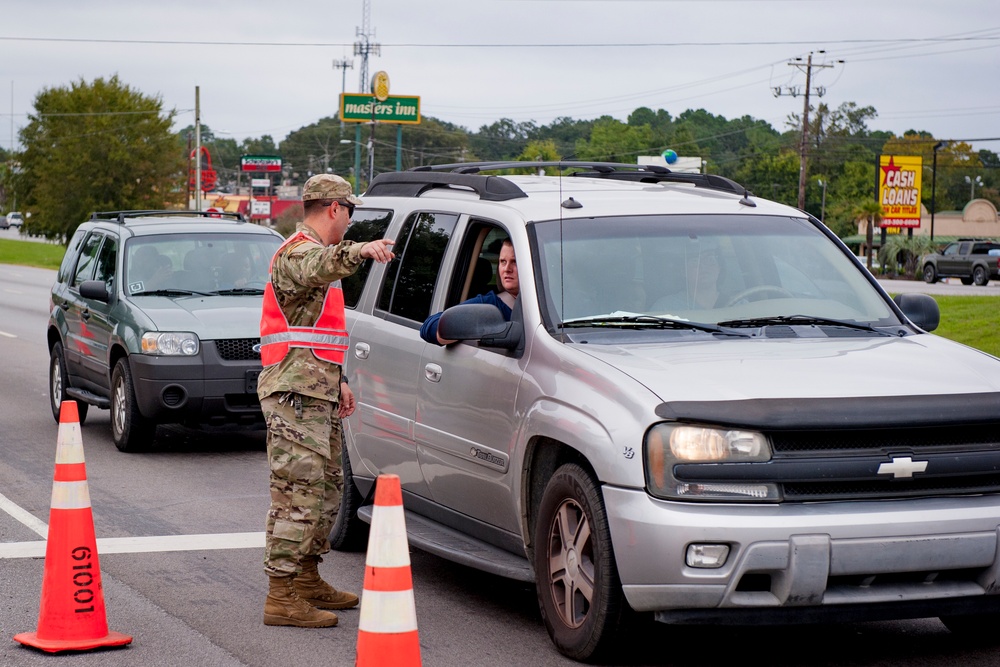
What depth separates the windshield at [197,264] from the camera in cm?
1250

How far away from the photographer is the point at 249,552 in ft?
25.7

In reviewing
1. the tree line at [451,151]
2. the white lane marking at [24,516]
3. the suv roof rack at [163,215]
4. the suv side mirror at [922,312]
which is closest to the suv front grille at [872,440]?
the suv side mirror at [922,312]

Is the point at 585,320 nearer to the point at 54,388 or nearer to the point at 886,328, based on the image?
the point at 886,328

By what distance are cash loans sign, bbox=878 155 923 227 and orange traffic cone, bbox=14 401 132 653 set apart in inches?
2736

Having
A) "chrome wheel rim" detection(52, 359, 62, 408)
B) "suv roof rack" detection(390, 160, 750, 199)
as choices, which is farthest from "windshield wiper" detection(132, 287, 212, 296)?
"suv roof rack" detection(390, 160, 750, 199)

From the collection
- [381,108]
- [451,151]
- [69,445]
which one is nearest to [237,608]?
[69,445]

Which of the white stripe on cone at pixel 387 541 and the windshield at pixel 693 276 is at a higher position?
the windshield at pixel 693 276

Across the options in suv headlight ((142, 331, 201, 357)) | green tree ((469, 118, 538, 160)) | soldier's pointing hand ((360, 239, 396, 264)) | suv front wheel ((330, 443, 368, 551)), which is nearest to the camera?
soldier's pointing hand ((360, 239, 396, 264))

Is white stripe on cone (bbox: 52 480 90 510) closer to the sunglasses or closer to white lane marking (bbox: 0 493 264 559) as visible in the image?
the sunglasses

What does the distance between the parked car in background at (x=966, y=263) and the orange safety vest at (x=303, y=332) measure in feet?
157

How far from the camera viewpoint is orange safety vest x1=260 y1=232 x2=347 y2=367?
20.4 feet

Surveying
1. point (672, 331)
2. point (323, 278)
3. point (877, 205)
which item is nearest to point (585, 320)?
point (672, 331)

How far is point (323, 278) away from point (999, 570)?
287cm

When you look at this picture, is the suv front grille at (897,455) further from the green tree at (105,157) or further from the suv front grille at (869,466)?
the green tree at (105,157)
